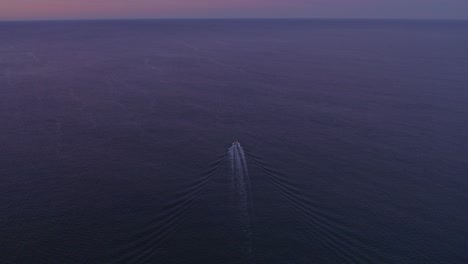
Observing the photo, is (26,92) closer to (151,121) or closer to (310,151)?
(151,121)

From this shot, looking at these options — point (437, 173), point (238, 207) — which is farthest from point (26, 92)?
point (437, 173)

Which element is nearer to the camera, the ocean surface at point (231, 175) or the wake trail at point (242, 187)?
the ocean surface at point (231, 175)

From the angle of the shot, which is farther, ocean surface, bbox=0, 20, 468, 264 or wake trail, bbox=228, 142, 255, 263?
wake trail, bbox=228, 142, 255, 263

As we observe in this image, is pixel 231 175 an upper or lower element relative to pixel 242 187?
upper

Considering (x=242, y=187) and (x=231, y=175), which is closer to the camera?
(x=242, y=187)
